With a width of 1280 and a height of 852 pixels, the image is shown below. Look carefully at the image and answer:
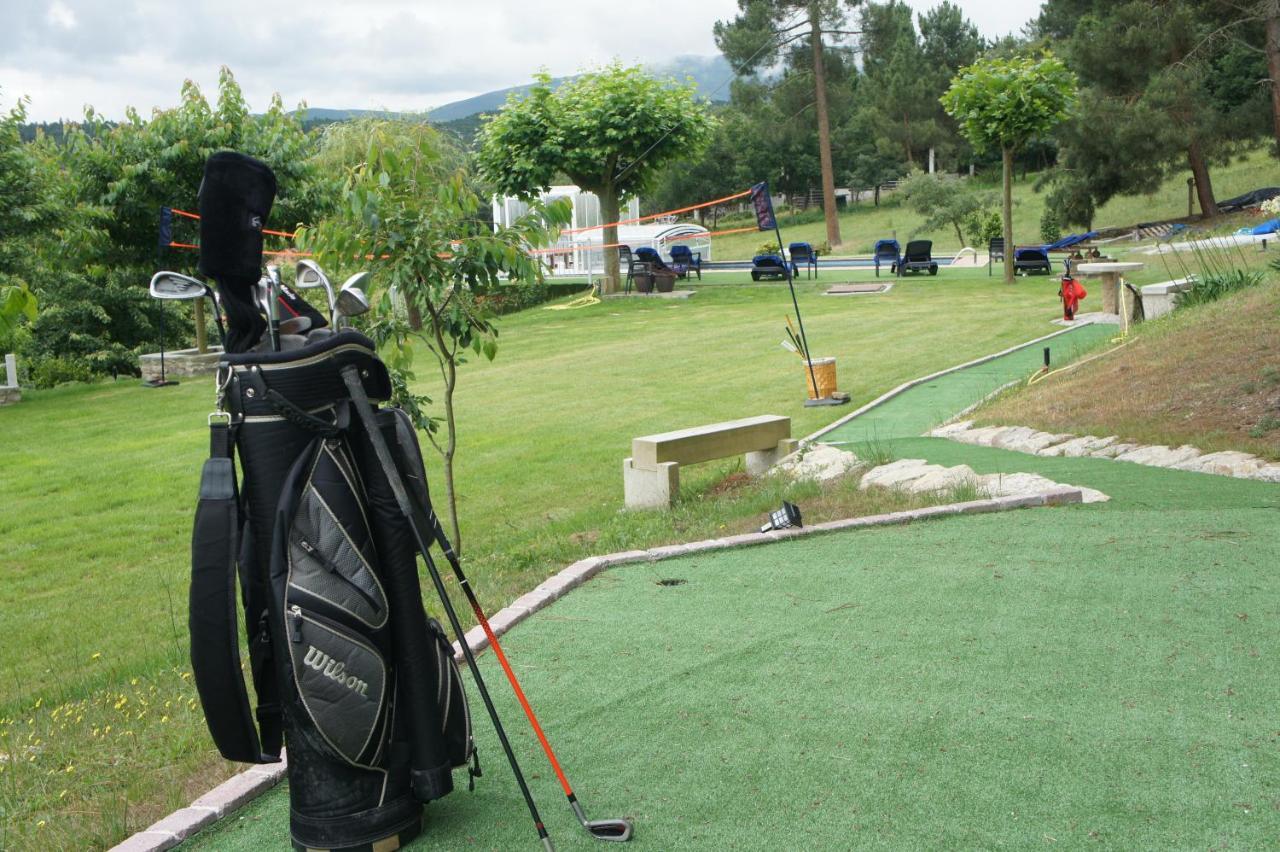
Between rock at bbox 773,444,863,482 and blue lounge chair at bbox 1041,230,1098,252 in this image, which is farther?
blue lounge chair at bbox 1041,230,1098,252

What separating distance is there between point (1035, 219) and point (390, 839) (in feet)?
140

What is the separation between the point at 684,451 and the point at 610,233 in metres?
21.0

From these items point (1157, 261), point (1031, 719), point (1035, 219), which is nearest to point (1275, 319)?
point (1031, 719)

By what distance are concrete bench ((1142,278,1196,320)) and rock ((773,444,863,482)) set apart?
6739mm

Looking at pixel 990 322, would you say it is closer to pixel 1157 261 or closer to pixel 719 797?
pixel 1157 261

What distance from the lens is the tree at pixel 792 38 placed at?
41531mm

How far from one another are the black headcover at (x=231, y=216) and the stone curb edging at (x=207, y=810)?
55.4 inches

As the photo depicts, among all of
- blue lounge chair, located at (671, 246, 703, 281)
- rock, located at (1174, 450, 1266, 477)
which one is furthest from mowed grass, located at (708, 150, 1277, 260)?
rock, located at (1174, 450, 1266, 477)

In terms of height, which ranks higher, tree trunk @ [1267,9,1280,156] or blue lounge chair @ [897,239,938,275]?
tree trunk @ [1267,9,1280,156]

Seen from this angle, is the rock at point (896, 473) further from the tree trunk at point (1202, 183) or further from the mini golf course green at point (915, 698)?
the tree trunk at point (1202, 183)

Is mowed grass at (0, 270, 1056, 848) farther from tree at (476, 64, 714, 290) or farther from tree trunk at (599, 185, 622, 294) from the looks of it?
tree at (476, 64, 714, 290)

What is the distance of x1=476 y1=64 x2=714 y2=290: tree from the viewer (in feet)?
92.2

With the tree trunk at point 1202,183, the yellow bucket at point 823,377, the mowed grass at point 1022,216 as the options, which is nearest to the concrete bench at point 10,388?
the yellow bucket at point 823,377

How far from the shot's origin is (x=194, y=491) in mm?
11633
